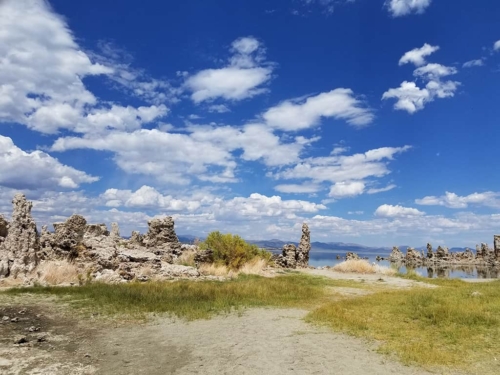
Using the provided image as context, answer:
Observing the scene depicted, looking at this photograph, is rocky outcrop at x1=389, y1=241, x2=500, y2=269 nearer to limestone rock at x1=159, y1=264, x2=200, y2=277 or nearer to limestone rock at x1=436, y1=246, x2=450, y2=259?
limestone rock at x1=436, y1=246, x2=450, y2=259

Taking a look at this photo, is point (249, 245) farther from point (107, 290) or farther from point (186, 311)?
point (186, 311)

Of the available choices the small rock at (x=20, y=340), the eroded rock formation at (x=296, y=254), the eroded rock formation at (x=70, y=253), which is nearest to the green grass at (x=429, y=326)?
the small rock at (x=20, y=340)

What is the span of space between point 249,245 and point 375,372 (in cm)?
2696

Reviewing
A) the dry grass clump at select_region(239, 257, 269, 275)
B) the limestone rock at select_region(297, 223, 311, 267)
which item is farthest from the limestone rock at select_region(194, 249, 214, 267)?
the limestone rock at select_region(297, 223, 311, 267)

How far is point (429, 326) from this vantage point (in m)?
11.8

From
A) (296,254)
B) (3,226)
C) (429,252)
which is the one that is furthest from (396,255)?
(3,226)

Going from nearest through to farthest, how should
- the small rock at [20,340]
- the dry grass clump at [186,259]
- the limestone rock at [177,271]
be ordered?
the small rock at [20,340], the limestone rock at [177,271], the dry grass clump at [186,259]

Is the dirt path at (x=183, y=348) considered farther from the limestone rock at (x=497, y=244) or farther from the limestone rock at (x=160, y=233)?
the limestone rock at (x=497, y=244)

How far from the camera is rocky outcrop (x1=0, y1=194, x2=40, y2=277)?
67.1ft

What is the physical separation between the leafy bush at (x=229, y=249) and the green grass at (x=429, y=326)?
15460mm

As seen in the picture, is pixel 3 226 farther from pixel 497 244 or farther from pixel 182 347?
pixel 497 244

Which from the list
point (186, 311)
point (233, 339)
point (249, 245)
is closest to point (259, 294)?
point (186, 311)

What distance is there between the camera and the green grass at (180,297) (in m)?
14.3

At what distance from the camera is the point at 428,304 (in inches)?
589
